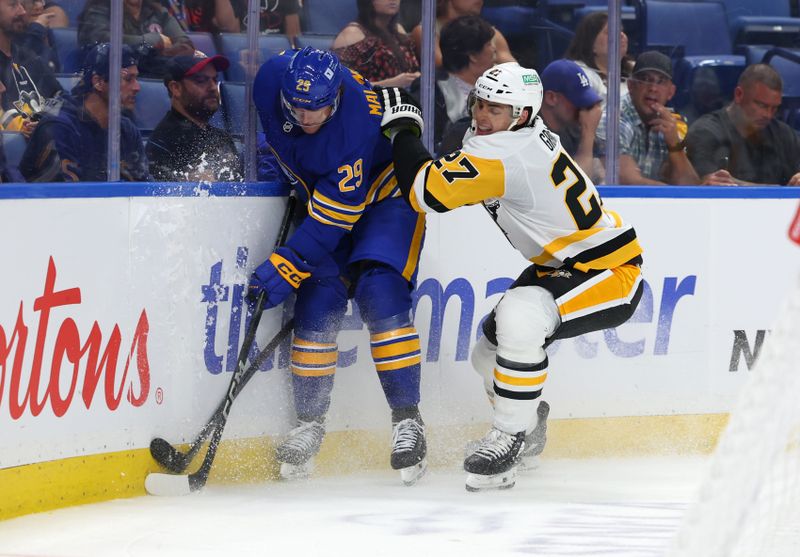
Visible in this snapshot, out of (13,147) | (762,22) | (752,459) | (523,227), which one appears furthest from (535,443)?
(752,459)

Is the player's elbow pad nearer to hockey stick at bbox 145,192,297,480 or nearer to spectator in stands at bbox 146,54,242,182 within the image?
hockey stick at bbox 145,192,297,480

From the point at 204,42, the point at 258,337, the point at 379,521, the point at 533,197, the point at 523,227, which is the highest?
the point at 204,42

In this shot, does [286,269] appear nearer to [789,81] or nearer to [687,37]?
[687,37]

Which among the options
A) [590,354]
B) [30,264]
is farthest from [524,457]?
[30,264]

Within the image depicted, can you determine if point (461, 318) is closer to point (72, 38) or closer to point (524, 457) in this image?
point (524, 457)

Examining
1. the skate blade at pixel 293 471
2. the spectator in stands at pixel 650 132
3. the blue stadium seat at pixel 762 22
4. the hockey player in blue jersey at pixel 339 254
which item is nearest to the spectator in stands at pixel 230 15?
the hockey player in blue jersey at pixel 339 254

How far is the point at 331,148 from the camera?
3586 millimetres

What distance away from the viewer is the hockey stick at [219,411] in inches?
136

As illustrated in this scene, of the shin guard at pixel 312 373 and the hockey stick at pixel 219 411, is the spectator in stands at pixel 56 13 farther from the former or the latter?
the shin guard at pixel 312 373

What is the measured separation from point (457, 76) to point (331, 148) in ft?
2.07

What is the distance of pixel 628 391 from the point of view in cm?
422

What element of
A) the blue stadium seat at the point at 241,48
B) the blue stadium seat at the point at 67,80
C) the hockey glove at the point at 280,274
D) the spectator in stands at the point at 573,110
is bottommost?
the hockey glove at the point at 280,274

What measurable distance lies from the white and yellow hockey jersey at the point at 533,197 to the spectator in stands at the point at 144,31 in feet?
2.45

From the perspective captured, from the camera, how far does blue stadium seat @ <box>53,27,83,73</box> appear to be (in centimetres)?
330
